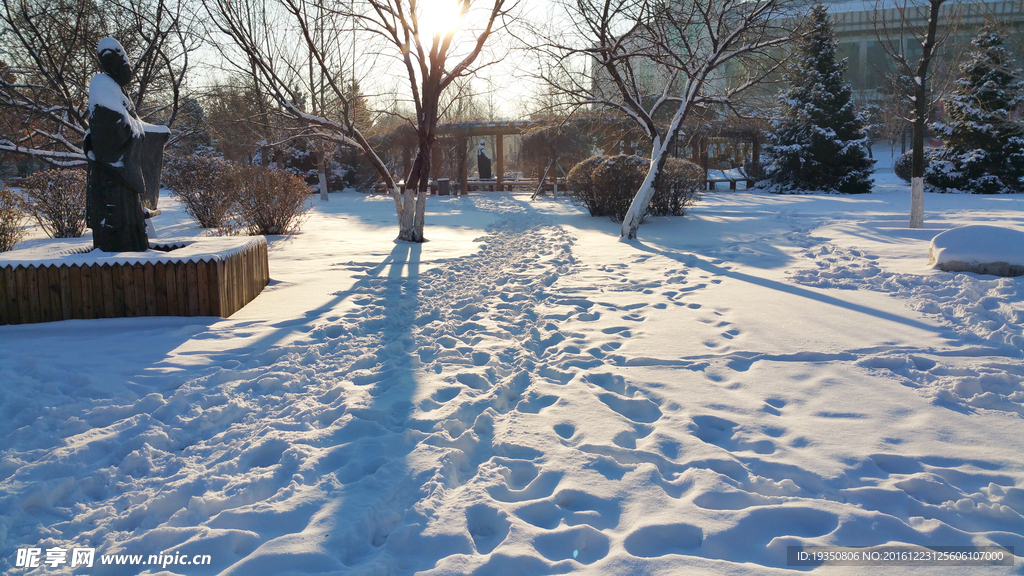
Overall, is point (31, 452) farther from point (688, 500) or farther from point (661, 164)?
point (661, 164)

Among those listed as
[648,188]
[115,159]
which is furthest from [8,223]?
[648,188]

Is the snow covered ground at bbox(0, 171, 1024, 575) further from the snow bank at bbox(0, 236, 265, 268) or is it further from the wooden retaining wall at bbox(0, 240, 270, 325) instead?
the snow bank at bbox(0, 236, 265, 268)

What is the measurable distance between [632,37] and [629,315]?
7403 millimetres

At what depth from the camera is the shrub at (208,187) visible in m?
12.4

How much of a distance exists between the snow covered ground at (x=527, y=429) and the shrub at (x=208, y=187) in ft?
A: 23.4

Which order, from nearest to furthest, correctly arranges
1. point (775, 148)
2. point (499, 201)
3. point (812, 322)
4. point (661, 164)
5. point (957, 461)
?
point (957, 461) → point (812, 322) → point (661, 164) → point (499, 201) → point (775, 148)

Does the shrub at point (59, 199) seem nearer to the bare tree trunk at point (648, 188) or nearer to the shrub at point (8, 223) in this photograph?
the shrub at point (8, 223)

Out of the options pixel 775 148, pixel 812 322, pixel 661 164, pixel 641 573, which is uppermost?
pixel 775 148

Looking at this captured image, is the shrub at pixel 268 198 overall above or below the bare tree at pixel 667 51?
below

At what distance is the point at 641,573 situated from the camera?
2057 mm

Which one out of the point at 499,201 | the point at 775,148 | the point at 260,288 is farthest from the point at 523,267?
the point at 775,148

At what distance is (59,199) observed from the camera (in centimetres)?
1155

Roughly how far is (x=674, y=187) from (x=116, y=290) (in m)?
11.9

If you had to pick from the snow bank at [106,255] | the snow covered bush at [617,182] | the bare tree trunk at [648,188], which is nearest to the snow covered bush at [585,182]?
the snow covered bush at [617,182]
